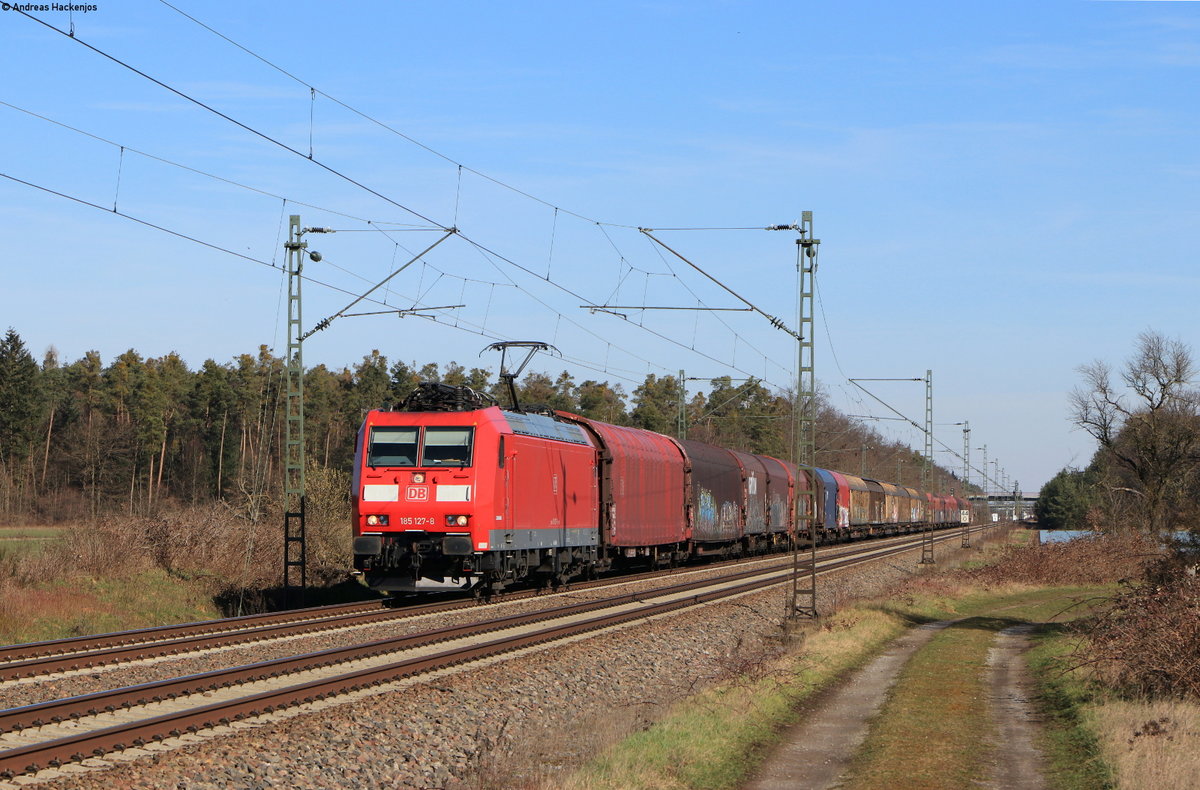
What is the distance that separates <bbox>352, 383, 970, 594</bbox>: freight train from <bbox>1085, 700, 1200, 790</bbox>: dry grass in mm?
10018

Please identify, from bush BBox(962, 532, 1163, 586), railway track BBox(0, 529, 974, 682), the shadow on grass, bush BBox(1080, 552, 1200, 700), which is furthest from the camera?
bush BBox(962, 532, 1163, 586)

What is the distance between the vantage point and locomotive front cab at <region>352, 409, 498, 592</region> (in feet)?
76.7

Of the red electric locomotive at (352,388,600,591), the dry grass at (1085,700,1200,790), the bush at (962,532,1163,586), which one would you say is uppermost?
the red electric locomotive at (352,388,600,591)

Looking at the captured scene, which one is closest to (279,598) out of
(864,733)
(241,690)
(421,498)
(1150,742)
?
(421,498)

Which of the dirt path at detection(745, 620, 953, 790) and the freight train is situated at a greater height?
the freight train

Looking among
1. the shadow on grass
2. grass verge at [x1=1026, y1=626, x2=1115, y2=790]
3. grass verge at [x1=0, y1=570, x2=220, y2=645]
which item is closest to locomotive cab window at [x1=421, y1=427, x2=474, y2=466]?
the shadow on grass

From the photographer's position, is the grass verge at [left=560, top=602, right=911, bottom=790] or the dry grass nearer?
the dry grass

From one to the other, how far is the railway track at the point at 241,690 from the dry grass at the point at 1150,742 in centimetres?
818

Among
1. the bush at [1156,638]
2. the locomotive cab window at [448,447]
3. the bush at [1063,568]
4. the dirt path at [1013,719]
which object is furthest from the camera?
the bush at [1063,568]

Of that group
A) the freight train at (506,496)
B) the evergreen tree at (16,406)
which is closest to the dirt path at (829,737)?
the freight train at (506,496)

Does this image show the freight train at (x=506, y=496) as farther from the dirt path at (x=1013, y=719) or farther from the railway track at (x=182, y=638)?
the dirt path at (x=1013, y=719)

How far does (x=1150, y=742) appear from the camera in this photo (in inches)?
458

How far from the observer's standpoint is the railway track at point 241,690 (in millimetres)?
10688

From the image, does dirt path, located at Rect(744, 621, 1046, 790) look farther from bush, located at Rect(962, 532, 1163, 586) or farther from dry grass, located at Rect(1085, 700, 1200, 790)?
bush, located at Rect(962, 532, 1163, 586)
